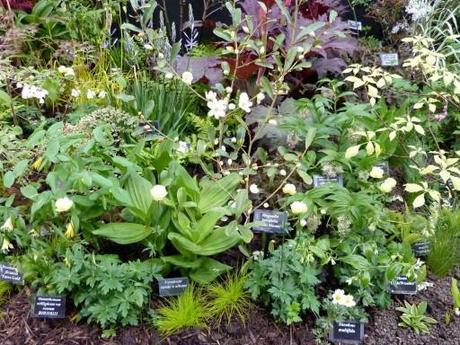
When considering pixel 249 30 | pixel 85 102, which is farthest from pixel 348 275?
pixel 85 102

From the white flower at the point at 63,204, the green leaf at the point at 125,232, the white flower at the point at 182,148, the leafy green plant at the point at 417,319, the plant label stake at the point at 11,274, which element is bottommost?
the leafy green plant at the point at 417,319

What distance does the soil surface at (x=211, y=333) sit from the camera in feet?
6.86

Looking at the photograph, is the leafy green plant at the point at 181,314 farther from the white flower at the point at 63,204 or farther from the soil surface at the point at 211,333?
the white flower at the point at 63,204

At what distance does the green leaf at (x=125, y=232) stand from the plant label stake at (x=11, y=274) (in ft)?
1.16

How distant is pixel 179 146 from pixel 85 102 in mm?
842

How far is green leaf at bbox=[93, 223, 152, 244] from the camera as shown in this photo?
2.11 m

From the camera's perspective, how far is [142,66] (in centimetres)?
337

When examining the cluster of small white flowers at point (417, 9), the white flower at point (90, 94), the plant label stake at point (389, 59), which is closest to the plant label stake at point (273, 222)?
the white flower at point (90, 94)

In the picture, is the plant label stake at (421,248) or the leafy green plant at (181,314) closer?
the leafy green plant at (181,314)

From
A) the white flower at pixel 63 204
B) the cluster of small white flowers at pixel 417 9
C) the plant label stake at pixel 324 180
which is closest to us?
the white flower at pixel 63 204

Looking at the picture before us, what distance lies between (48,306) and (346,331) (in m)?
1.11

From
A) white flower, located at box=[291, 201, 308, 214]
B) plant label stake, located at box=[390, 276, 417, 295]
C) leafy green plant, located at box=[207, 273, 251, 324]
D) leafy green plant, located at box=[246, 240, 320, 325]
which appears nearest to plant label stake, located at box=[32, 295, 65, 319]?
leafy green plant, located at box=[207, 273, 251, 324]

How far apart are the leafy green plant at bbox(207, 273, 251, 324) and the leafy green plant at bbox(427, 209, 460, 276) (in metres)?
0.88

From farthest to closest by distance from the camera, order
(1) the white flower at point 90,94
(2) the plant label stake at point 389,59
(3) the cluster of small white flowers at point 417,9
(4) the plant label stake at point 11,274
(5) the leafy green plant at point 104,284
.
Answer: (3) the cluster of small white flowers at point 417,9 < (2) the plant label stake at point 389,59 < (1) the white flower at point 90,94 < (4) the plant label stake at point 11,274 < (5) the leafy green plant at point 104,284
